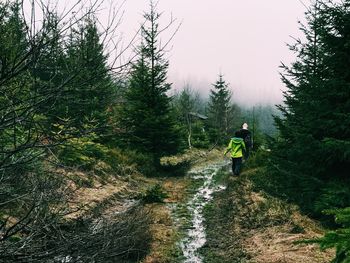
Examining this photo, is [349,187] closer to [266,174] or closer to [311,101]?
[311,101]

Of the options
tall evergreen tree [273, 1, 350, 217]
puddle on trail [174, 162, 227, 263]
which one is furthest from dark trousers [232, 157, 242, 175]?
tall evergreen tree [273, 1, 350, 217]

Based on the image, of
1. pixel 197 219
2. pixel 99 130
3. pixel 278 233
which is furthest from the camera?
pixel 197 219

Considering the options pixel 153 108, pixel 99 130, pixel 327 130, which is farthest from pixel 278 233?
pixel 153 108

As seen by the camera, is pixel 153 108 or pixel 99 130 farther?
pixel 153 108

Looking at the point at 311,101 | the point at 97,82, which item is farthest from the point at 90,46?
the point at 311,101

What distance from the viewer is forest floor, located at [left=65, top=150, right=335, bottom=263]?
599cm

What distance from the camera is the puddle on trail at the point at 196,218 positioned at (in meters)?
6.96

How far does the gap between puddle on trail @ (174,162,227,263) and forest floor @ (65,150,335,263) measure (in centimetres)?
12

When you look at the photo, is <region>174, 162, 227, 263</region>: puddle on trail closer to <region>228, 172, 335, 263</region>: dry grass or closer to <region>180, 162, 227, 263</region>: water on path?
<region>180, 162, 227, 263</region>: water on path

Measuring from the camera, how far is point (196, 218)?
368 inches

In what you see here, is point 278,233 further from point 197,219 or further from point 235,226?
point 197,219

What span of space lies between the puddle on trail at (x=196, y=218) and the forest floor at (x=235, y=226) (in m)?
0.12

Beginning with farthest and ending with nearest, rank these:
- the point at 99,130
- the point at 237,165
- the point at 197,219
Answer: the point at 237,165
the point at 197,219
the point at 99,130

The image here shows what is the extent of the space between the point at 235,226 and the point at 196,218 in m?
1.64
